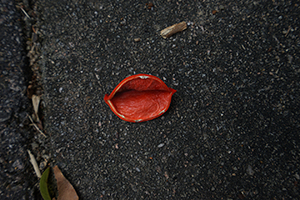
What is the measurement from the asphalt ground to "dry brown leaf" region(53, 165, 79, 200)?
5cm

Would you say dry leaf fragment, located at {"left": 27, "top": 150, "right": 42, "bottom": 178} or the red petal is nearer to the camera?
the red petal

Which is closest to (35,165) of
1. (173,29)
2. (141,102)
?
(141,102)

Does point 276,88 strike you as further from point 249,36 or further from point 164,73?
point 164,73

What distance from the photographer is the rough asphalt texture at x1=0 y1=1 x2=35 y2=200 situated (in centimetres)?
180

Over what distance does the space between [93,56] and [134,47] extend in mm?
507

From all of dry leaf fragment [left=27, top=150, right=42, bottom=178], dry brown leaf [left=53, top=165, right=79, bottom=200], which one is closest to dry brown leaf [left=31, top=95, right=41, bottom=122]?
dry leaf fragment [left=27, top=150, right=42, bottom=178]

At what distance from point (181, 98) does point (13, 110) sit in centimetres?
194

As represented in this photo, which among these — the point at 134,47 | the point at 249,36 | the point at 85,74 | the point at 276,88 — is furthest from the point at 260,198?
the point at 85,74

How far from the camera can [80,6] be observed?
197 cm

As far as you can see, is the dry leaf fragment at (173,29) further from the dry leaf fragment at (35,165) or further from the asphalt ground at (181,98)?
the dry leaf fragment at (35,165)

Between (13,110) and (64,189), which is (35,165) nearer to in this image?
(64,189)

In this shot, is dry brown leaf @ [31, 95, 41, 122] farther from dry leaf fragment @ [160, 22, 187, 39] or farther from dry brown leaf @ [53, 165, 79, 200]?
dry leaf fragment @ [160, 22, 187, 39]

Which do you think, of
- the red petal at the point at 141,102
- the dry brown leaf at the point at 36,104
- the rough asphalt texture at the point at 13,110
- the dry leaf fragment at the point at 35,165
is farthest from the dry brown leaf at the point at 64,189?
the red petal at the point at 141,102

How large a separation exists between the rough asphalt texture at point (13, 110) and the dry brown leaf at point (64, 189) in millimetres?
330
